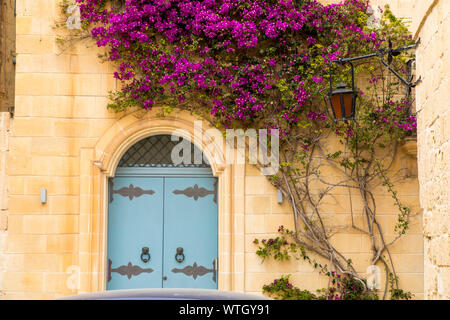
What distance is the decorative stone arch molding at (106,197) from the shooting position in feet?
23.0

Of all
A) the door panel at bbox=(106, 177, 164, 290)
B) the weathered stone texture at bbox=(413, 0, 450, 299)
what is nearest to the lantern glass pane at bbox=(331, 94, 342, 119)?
the weathered stone texture at bbox=(413, 0, 450, 299)

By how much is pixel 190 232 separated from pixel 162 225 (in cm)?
36

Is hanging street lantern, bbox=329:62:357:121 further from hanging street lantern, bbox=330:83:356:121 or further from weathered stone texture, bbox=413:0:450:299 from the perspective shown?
weathered stone texture, bbox=413:0:450:299

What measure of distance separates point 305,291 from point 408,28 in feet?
11.5

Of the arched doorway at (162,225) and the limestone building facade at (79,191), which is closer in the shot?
the limestone building facade at (79,191)

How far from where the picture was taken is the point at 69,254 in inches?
278

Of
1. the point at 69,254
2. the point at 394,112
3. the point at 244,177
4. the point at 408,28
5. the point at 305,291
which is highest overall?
the point at 408,28

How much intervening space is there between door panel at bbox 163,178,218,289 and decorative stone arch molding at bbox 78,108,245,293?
0.74 ft

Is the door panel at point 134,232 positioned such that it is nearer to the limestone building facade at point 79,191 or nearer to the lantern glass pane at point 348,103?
the limestone building facade at point 79,191

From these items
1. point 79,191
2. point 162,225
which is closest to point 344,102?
point 162,225

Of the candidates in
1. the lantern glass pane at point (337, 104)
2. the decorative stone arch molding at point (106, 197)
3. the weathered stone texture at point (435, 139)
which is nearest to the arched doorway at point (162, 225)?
the decorative stone arch molding at point (106, 197)

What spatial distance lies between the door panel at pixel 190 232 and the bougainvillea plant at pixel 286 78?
0.89 metres
